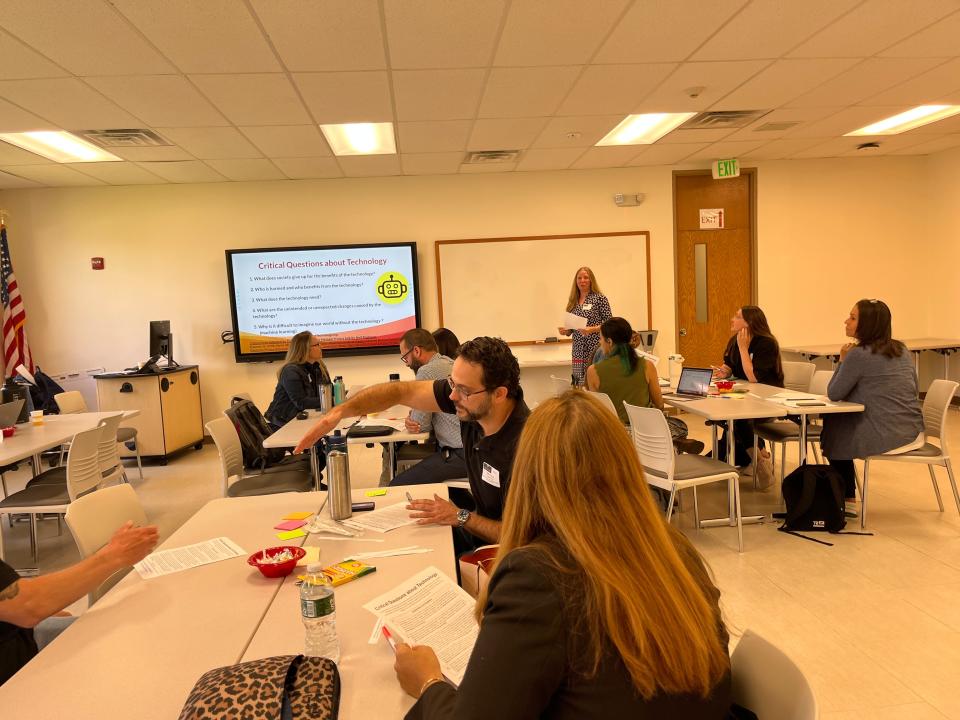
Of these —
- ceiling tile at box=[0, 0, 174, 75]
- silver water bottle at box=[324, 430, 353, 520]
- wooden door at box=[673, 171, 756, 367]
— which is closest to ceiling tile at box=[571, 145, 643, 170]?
wooden door at box=[673, 171, 756, 367]

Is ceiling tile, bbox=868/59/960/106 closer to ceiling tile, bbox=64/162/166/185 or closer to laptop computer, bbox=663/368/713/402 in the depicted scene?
laptop computer, bbox=663/368/713/402

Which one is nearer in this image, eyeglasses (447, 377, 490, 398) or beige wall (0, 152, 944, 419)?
eyeglasses (447, 377, 490, 398)

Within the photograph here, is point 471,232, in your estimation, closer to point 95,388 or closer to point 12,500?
point 95,388

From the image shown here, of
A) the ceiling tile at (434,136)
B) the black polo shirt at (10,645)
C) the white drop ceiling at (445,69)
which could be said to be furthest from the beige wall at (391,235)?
the black polo shirt at (10,645)

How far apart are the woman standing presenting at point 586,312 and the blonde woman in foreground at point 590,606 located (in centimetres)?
597

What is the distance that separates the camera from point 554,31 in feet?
12.5

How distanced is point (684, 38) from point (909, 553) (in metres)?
3.29

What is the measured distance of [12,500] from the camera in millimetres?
4051

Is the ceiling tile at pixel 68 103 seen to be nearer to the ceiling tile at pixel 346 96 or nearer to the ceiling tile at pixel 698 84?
the ceiling tile at pixel 346 96

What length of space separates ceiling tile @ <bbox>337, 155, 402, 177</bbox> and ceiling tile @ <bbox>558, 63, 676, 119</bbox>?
84.5 inches

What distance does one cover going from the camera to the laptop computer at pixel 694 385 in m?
5.03

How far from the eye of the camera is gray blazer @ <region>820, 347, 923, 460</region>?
4113 millimetres

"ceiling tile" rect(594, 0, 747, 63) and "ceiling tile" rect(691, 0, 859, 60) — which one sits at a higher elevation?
"ceiling tile" rect(691, 0, 859, 60)

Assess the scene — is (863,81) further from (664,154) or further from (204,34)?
(204,34)
